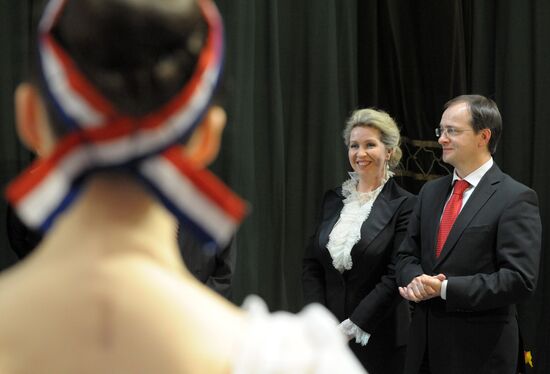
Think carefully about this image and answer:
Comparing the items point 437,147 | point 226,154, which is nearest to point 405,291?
point 226,154

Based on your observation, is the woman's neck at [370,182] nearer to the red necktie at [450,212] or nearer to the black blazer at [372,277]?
the black blazer at [372,277]

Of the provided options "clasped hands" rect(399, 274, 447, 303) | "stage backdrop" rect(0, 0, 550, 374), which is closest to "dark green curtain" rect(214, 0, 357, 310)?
"stage backdrop" rect(0, 0, 550, 374)

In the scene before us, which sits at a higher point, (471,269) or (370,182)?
(370,182)

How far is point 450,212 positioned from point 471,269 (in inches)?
10.4

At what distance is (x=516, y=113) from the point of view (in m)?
5.34

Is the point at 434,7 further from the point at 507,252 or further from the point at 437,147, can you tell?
the point at 507,252

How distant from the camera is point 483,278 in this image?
3.19 metres

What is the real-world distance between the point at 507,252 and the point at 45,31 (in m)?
2.69

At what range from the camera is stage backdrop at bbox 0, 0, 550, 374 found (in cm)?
458

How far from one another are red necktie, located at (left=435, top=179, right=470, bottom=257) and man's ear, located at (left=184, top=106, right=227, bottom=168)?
8.66 ft

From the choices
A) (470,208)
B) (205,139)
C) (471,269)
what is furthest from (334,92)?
(205,139)

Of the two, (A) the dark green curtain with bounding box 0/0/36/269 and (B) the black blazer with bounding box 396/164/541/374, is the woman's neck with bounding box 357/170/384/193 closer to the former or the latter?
(B) the black blazer with bounding box 396/164/541/374

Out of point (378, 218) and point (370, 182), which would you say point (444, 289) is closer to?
point (378, 218)

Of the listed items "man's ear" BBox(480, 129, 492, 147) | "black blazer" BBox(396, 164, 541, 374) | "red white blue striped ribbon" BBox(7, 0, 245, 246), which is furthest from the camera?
"man's ear" BBox(480, 129, 492, 147)
